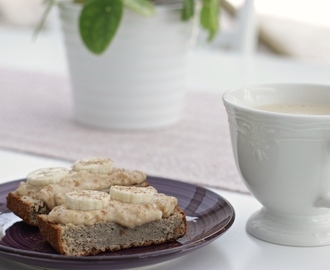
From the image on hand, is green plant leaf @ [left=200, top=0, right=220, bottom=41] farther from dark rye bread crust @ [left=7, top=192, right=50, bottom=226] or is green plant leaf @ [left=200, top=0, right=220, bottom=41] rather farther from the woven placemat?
dark rye bread crust @ [left=7, top=192, right=50, bottom=226]

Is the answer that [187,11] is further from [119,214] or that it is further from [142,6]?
[119,214]

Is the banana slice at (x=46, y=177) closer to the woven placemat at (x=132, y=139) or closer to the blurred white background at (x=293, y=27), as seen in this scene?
the woven placemat at (x=132, y=139)

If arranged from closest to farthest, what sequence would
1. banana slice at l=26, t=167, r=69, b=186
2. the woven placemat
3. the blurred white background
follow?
banana slice at l=26, t=167, r=69, b=186
the woven placemat
the blurred white background

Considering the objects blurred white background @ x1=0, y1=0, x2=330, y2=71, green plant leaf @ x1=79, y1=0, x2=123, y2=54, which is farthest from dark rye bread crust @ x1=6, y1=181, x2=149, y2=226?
blurred white background @ x1=0, y1=0, x2=330, y2=71

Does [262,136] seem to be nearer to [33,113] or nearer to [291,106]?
[291,106]

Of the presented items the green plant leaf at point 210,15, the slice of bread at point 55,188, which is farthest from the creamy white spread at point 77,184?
the green plant leaf at point 210,15

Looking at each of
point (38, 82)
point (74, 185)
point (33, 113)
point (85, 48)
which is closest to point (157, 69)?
point (85, 48)

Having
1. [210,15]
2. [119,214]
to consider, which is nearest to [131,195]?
[119,214]
